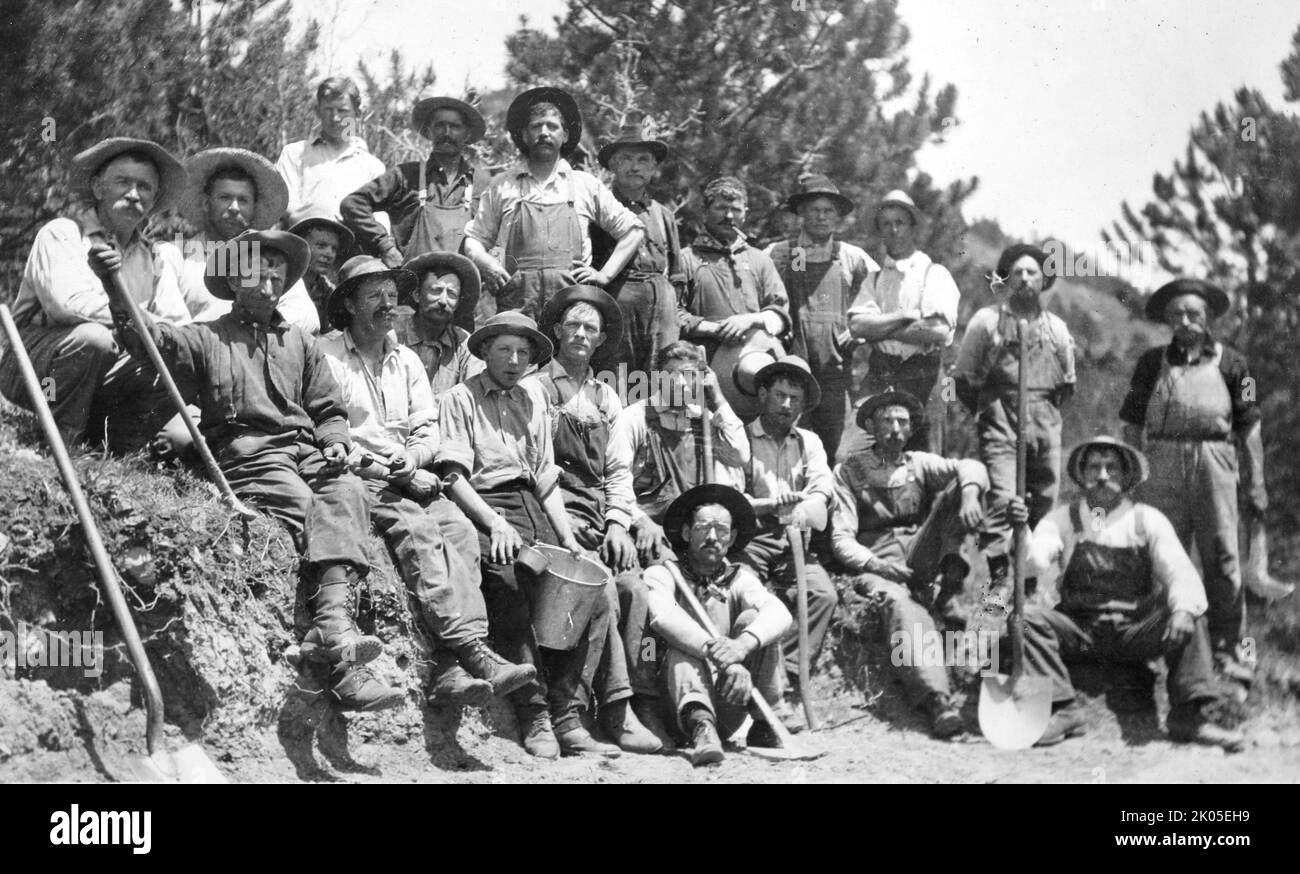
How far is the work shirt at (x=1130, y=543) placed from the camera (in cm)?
953

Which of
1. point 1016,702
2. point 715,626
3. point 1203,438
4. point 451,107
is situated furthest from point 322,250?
point 1203,438

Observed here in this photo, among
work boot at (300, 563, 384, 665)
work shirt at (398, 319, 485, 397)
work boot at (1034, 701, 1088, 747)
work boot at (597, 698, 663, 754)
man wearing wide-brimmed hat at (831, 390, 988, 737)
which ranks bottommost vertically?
work boot at (1034, 701, 1088, 747)

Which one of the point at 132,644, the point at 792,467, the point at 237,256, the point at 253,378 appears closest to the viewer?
the point at 132,644

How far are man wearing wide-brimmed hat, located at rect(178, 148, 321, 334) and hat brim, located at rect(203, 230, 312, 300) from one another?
47 centimetres

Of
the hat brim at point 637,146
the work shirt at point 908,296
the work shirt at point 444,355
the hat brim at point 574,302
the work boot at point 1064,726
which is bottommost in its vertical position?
the work boot at point 1064,726

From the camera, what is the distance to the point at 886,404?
1039cm

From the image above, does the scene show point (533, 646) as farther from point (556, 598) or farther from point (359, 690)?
point (359, 690)

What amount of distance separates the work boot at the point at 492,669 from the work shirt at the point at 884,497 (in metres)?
2.48

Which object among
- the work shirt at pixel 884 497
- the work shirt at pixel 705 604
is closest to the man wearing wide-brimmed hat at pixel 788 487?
the work shirt at pixel 884 497

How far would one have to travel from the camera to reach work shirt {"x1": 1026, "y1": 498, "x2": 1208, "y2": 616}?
31.3 ft

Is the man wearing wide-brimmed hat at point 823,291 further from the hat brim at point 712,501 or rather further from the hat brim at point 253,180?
the hat brim at point 253,180

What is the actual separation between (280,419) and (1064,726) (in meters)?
4.49

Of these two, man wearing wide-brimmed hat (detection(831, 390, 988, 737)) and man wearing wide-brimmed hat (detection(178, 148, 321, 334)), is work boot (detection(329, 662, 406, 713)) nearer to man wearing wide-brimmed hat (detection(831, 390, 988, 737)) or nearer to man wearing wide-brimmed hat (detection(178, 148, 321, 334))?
man wearing wide-brimmed hat (detection(178, 148, 321, 334))

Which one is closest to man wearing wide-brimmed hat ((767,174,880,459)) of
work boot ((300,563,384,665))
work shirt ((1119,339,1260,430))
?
work shirt ((1119,339,1260,430))
